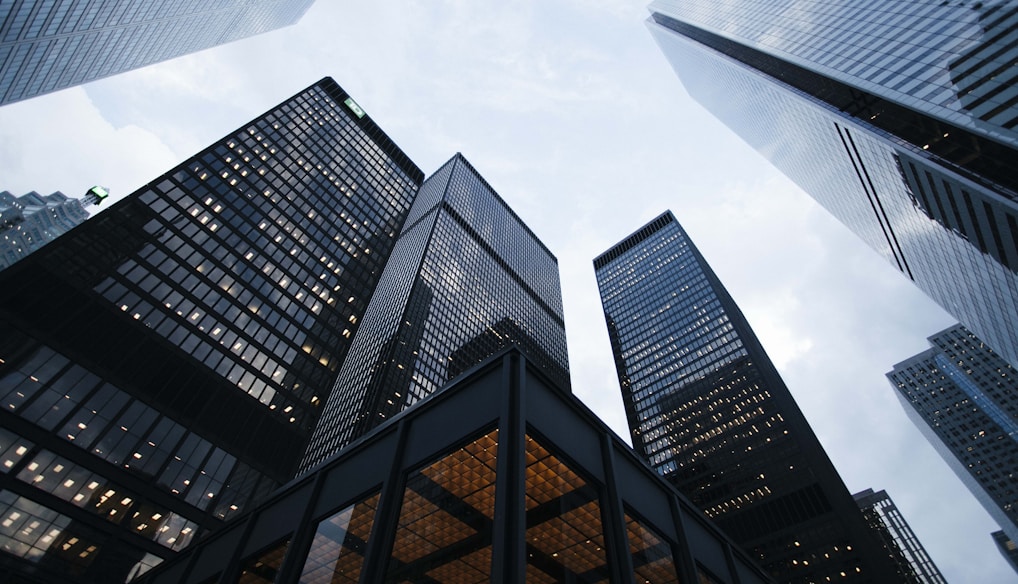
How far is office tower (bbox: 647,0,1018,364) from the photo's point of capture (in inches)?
1842

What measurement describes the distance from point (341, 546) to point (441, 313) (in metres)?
110

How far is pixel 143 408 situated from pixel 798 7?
107178mm

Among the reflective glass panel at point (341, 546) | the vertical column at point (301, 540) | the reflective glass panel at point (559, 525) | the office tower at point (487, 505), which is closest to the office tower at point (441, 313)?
the vertical column at point (301, 540)

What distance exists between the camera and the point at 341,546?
14.8 m

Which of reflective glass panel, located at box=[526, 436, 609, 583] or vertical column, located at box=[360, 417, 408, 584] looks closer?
reflective glass panel, located at box=[526, 436, 609, 583]

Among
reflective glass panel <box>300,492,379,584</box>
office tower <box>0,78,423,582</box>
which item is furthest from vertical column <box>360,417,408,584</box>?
office tower <box>0,78,423,582</box>

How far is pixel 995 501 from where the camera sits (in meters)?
152

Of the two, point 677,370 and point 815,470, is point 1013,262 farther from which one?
point 677,370

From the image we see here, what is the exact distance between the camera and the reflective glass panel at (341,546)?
1390 centimetres

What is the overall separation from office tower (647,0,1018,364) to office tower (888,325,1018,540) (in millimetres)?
108695

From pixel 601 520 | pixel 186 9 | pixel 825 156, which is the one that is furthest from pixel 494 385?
pixel 186 9

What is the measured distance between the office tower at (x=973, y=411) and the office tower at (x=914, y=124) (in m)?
109

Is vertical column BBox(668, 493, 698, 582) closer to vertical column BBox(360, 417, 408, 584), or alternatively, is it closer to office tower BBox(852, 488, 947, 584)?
vertical column BBox(360, 417, 408, 584)

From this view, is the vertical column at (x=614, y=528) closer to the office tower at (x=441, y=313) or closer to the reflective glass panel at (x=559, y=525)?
the reflective glass panel at (x=559, y=525)
